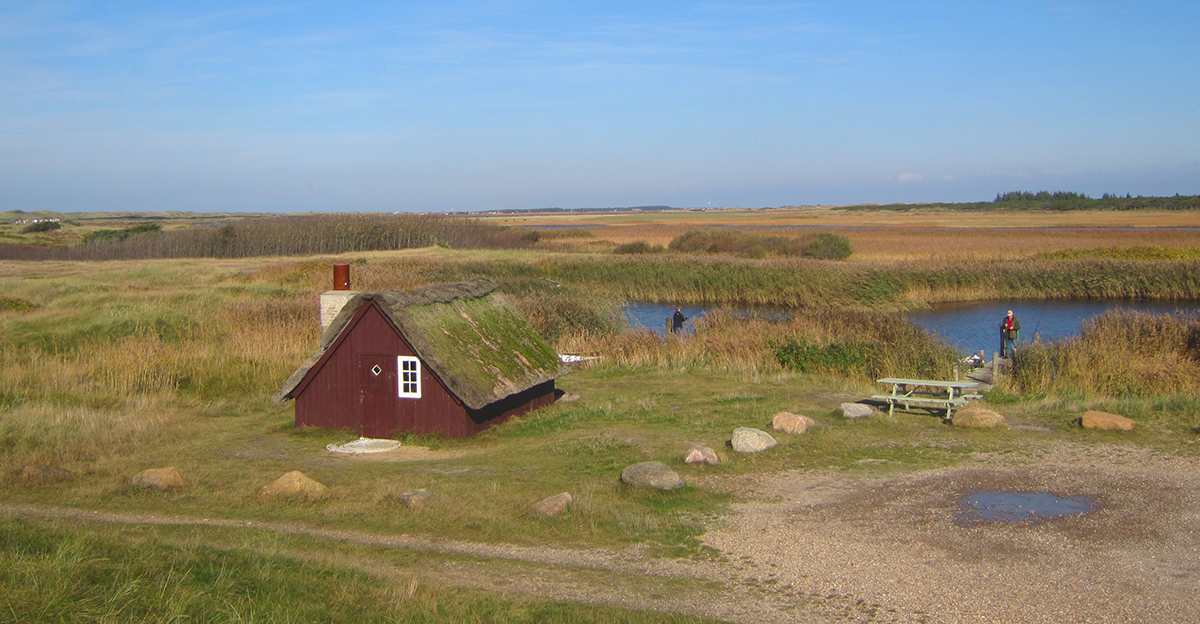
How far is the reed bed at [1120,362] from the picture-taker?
1831cm

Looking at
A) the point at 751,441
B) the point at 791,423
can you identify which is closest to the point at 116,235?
the point at 791,423

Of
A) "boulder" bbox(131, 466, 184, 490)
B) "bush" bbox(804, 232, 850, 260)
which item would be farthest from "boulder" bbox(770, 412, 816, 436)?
"bush" bbox(804, 232, 850, 260)

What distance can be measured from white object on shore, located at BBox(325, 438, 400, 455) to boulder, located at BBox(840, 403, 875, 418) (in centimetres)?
739

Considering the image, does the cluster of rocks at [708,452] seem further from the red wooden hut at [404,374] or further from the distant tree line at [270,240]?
the distant tree line at [270,240]

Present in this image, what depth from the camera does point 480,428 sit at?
14.8 meters

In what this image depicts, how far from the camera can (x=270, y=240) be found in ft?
234

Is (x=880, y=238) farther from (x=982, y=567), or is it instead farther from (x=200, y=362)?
(x=982, y=567)

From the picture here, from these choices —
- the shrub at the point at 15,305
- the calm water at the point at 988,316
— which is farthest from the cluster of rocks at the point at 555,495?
the shrub at the point at 15,305

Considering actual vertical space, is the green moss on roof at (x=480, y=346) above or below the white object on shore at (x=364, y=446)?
above

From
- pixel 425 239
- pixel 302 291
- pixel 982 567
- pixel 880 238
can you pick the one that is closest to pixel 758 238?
pixel 880 238

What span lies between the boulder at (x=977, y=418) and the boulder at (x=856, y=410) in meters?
1.34

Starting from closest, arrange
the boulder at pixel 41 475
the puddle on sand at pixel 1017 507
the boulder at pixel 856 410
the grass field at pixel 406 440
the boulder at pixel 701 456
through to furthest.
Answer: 1. the grass field at pixel 406 440
2. the puddle on sand at pixel 1017 507
3. the boulder at pixel 41 475
4. the boulder at pixel 701 456
5. the boulder at pixel 856 410

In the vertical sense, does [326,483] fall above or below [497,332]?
below

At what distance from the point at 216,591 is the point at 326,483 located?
5.65 metres
